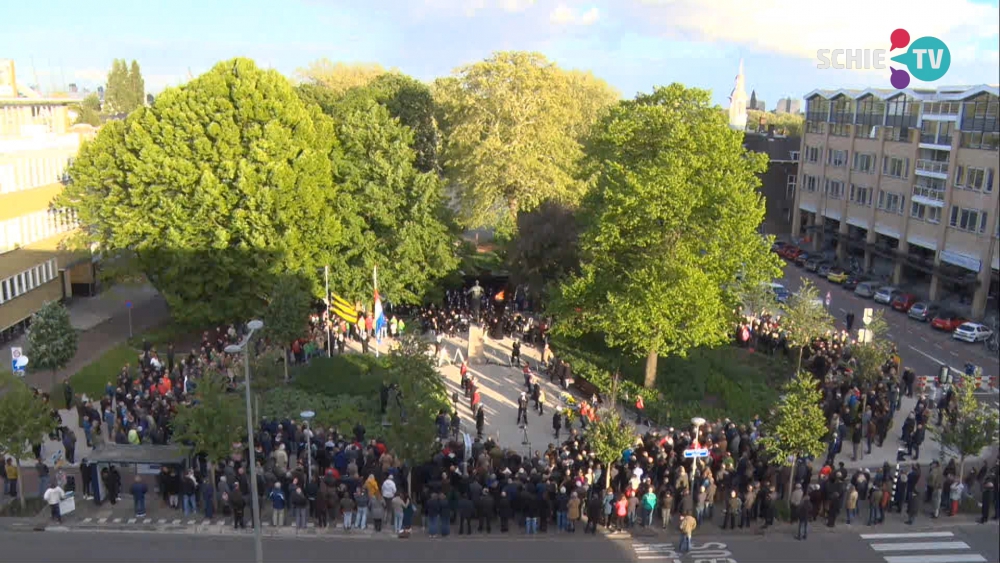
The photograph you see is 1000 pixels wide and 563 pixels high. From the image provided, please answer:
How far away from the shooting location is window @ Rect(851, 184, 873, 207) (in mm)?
55156

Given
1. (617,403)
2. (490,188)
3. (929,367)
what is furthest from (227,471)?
(929,367)

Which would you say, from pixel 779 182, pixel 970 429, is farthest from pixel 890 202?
pixel 970 429

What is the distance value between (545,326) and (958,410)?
16723 millimetres

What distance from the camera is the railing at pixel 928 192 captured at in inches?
1853

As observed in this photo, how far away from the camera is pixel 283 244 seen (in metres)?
33.1

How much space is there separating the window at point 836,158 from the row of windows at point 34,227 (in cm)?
5275

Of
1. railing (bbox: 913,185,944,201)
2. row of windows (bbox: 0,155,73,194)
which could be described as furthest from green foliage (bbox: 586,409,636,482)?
railing (bbox: 913,185,944,201)

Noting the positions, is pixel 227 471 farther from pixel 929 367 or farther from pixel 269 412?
pixel 929 367

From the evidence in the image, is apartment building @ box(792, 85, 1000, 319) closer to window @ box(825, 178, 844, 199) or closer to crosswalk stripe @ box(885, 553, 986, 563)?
window @ box(825, 178, 844, 199)

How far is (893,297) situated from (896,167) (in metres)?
10.9

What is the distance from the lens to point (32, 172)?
3756 cm

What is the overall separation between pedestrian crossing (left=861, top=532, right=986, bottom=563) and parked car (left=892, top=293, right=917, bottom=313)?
29604mm

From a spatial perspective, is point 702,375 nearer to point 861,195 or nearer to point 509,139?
point 509,139

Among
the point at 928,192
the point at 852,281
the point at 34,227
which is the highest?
the point at 928,192
